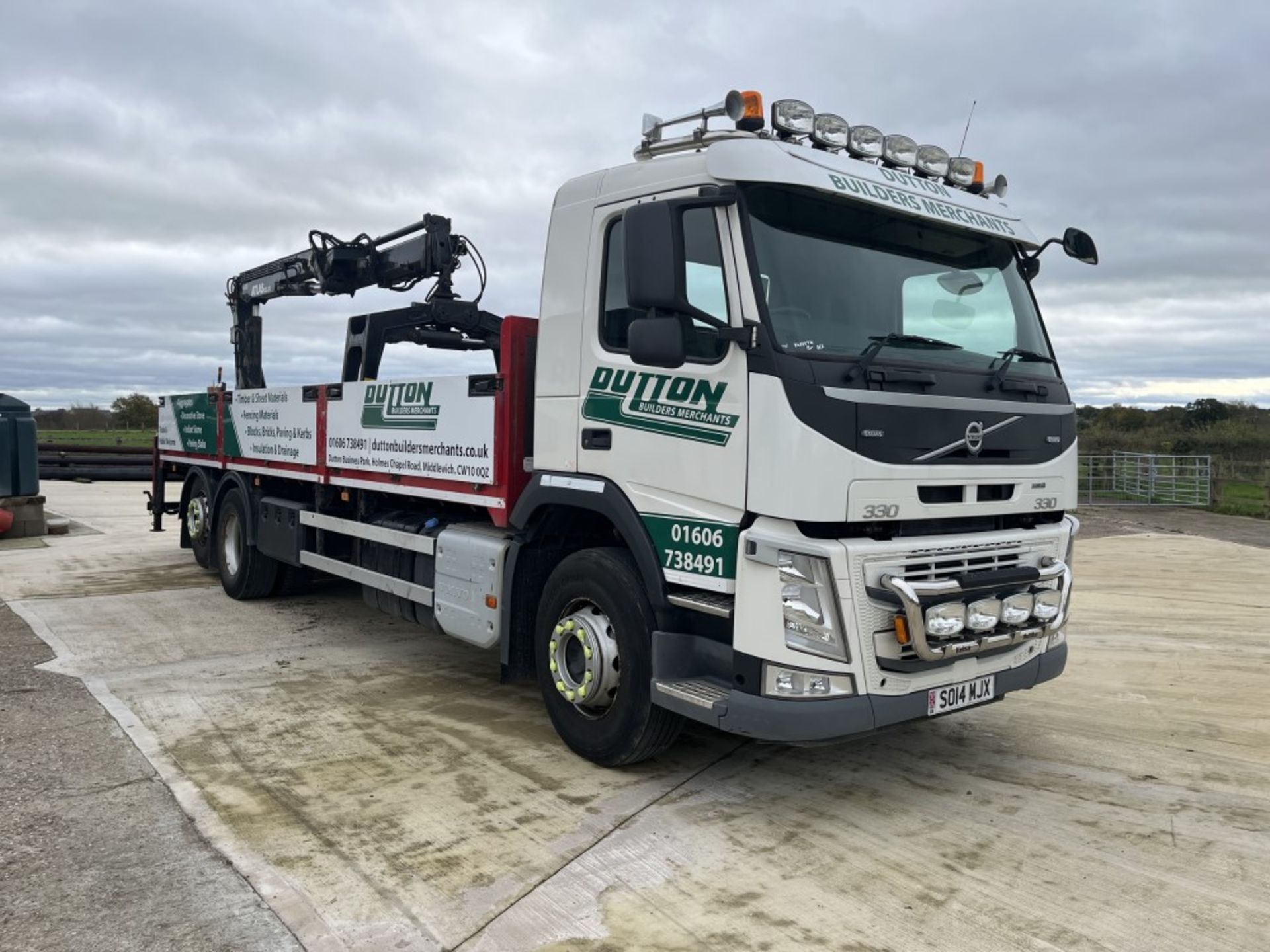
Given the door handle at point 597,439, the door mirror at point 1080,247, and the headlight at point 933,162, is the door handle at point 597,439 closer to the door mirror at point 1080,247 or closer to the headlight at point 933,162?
the headlight at point 933,162

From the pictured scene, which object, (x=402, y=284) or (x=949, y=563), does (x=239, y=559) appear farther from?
(x=949, y=563)

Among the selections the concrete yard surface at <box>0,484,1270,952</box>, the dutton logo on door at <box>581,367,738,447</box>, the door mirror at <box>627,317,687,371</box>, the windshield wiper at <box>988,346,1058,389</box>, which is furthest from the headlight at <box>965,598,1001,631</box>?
the door mirror at <box>627,317,687,371</box>

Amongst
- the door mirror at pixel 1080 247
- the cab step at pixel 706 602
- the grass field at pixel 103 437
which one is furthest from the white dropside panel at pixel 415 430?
the grass field at pixel 103 437

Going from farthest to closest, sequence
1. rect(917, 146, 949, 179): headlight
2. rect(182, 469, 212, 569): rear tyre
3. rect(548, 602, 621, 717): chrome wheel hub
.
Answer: rect(182, 469, 212, 569): rear tyre → rect(917, 146, 949, 179): headlight → rect(548, 602, 621, 717): chrome wheel hub

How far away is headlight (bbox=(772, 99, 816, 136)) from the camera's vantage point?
4.38 meters

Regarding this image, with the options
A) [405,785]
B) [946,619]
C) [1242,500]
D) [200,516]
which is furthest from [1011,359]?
[1242,500]

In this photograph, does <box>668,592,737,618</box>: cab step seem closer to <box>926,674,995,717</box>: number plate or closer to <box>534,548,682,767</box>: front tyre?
<box>534,548,682,767</box>: front tyre

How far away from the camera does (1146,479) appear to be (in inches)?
862

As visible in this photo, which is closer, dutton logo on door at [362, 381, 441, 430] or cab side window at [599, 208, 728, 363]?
cab side window at [599, 208, 728, 363]

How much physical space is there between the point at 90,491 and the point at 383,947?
73.3 feet

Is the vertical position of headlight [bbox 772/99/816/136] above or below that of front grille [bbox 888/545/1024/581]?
above

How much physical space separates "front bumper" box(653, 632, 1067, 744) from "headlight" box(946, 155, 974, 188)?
2.76 meters

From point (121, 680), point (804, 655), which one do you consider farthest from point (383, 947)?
point (121, 680)

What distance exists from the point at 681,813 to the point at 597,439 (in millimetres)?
1802
